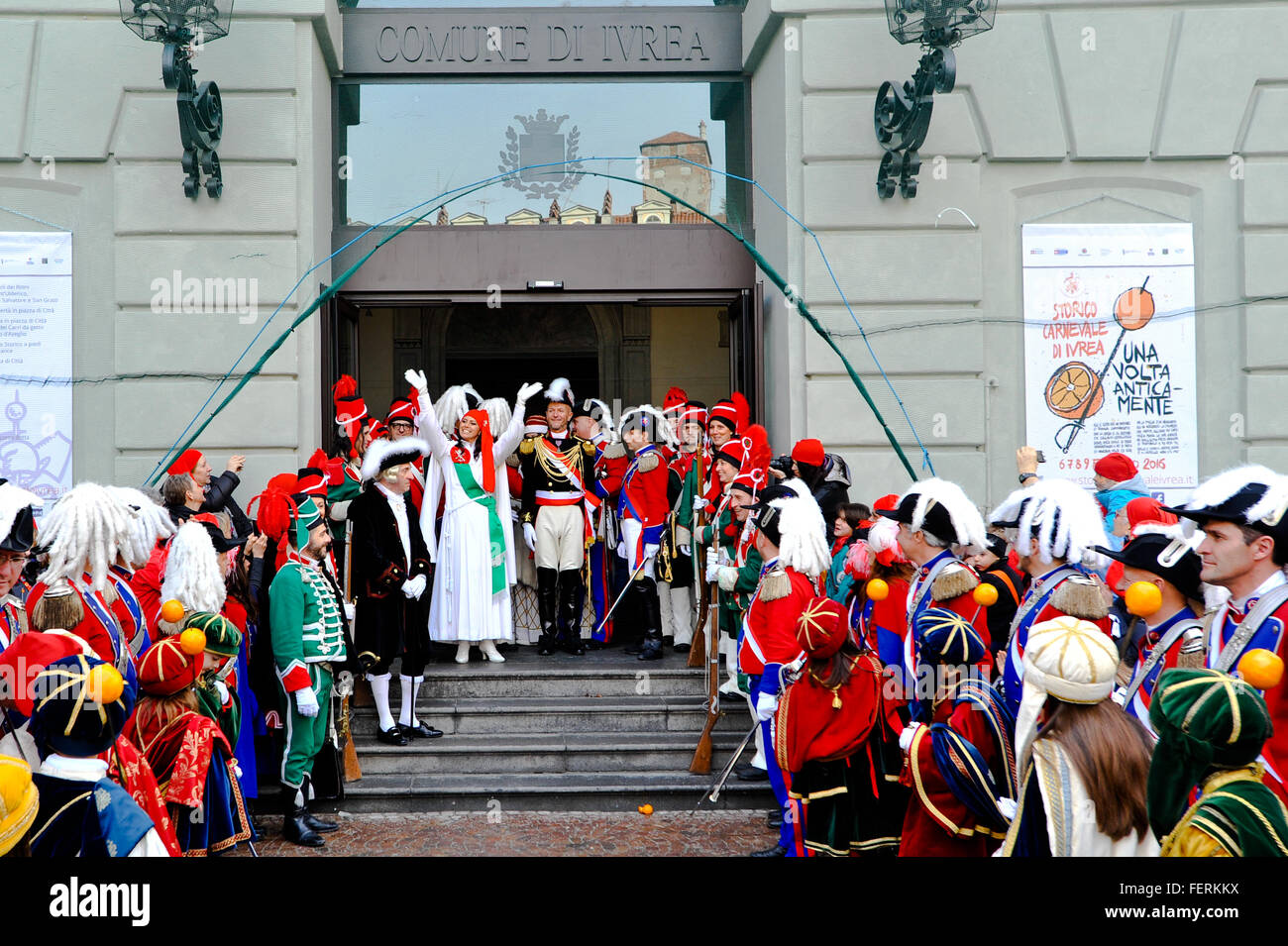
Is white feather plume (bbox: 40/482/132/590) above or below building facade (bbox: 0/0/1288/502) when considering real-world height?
below

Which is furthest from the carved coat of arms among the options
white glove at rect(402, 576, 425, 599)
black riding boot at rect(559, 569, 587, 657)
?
white glove at rect(402, 576, 425, 599)

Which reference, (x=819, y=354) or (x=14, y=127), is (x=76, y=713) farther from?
(x=14, y=127)

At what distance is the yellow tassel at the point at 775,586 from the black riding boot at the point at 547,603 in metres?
3.27

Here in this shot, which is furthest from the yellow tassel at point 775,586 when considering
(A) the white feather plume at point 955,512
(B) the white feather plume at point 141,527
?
(B) the white feather plume at point 141,527

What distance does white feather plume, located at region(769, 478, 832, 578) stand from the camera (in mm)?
5566

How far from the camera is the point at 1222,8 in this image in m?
8.48

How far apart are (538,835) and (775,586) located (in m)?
2.09

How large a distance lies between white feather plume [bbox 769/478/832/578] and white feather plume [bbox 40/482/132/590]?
2997 mm

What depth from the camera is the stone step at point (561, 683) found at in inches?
304

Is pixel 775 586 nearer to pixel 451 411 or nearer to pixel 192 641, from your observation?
pixel 192 641

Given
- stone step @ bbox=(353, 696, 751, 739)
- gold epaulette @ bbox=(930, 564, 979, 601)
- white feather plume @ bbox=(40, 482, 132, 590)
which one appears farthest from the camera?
stone step @ bbox=(353, 696, 751, 739)

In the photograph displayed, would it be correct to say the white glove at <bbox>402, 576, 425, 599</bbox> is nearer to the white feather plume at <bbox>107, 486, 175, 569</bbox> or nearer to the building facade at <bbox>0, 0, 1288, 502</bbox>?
the white feather plume at <bbox>107, 486, 175, 569</bbox>
